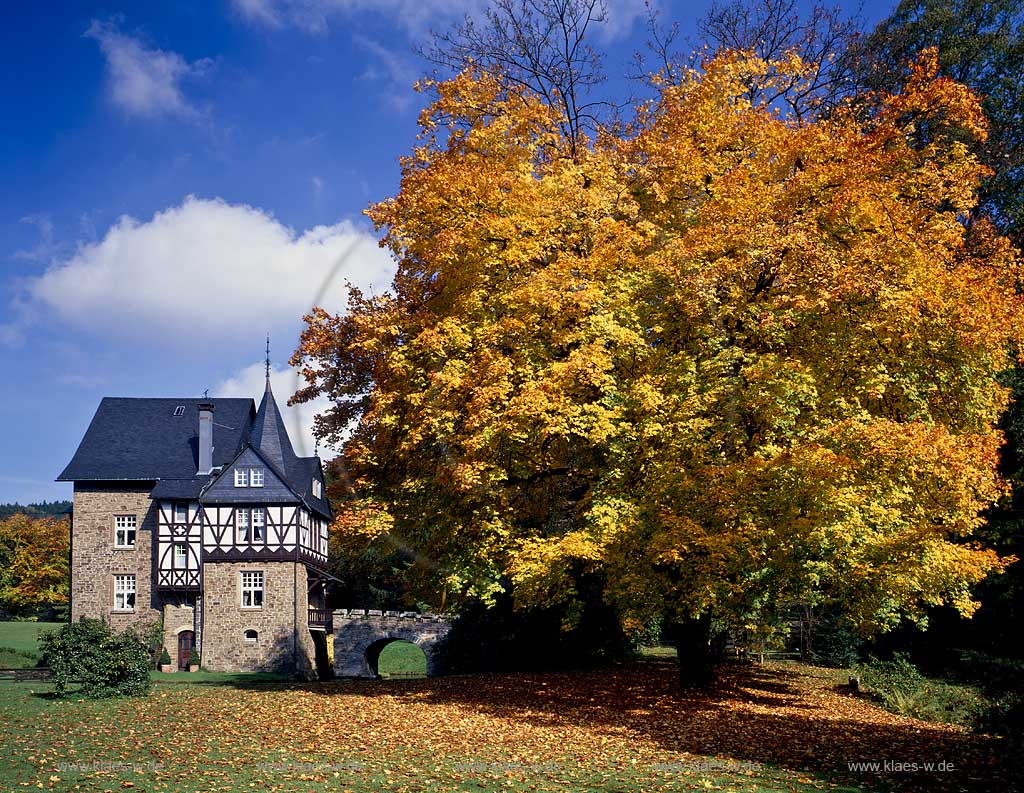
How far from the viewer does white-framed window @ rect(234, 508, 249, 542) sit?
119 feet

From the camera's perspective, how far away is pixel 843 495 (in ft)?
43.3

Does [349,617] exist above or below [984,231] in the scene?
below

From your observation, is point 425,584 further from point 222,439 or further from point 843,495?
point 222,439

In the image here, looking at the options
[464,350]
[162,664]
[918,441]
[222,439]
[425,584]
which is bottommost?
[162,664]

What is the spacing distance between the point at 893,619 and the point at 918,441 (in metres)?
3.72

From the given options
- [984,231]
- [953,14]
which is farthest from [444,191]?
[953,14]

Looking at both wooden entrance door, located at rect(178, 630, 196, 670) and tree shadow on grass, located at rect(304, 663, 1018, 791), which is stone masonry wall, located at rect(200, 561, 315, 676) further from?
tree shadow on grass, located at rect(304, 663, 1018, 791)

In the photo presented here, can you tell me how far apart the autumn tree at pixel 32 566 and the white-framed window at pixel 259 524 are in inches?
1237

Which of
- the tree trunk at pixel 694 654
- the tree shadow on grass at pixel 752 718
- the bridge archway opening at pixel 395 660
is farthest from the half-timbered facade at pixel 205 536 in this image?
the tree trunk at pixel 694 654

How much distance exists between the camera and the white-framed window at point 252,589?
117 feet

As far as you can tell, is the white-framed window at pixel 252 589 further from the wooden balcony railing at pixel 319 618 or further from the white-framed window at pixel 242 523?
the wooden balcony railing at pixel 319 618

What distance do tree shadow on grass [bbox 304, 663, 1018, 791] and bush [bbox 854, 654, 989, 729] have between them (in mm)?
585

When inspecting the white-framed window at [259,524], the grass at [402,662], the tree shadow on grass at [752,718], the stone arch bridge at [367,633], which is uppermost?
the white-framed window at [259,524]

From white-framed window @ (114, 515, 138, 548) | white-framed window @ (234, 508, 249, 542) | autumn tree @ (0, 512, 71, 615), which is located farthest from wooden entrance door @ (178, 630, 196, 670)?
autumn tree @ (0, 512, 71, 615)
